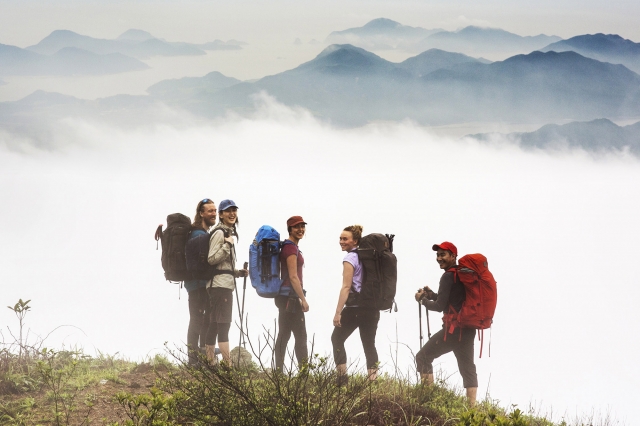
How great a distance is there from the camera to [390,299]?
830cm

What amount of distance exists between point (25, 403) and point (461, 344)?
14.8 feet

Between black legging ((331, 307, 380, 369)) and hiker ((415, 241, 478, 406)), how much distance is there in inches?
26.5

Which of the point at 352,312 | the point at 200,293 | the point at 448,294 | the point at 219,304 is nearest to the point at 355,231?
the point at 352,312

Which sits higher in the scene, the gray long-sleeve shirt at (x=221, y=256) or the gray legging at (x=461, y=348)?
the gray long-sleeve shirt at (x=221, y=256)

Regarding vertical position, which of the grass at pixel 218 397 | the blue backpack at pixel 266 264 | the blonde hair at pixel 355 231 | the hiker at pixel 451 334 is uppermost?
the blonde hair at pixel 355 231

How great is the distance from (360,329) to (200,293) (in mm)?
1982

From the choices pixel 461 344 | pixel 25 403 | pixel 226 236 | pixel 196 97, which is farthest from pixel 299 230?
pixel 196 97

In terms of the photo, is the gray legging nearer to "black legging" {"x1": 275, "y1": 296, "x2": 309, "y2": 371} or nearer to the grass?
the grass

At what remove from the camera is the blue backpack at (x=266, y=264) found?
845 centimetres

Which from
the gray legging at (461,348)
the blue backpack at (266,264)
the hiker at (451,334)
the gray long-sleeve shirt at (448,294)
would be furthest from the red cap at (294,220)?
the gray legging at (461,348)

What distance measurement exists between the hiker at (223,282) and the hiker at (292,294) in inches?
24.6

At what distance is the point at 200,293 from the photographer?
9078 millimetres

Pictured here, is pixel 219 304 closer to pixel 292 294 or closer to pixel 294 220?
pixel 292 294

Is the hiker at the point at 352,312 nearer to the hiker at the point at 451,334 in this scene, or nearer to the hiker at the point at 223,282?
the hiker at the point at 451,334
